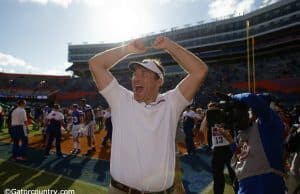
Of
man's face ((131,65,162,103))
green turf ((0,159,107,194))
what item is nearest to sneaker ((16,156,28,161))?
green turf ((0,159,107,194))

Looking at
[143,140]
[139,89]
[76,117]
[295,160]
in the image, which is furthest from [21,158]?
[143,140]

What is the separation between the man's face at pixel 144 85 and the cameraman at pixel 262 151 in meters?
1.00

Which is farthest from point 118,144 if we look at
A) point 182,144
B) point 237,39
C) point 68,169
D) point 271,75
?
point 237,39

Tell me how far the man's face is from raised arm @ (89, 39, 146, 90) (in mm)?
190

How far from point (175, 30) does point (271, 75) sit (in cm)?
3114

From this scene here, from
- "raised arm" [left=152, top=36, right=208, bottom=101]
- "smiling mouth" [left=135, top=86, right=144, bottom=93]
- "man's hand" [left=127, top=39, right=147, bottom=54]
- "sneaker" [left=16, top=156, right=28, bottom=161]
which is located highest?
"man's hand" [left=127, top=39, right=147, bottom=54]

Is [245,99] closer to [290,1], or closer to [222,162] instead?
[222,162]

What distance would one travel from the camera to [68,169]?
1117 centimetres

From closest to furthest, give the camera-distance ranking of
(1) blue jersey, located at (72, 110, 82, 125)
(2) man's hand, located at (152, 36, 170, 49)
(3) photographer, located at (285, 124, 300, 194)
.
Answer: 1. (2) man's hand, located at (152, 36, 170, 49)
2. (3) photographer, located at (285, 124, 300, 194)
3. (1) blue jersey, located at (72, 110, 82, 125)

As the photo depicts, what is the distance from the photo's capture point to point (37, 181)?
9445mm

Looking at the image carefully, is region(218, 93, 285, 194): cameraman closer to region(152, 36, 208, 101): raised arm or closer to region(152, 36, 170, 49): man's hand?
region(152, 36, 208, 101): raised arm

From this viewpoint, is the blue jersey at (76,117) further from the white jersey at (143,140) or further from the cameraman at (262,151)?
the white jersey at (143,140)

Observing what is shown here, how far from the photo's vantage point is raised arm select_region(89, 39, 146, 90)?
3.24 m

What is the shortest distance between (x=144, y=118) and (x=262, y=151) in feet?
4.90
